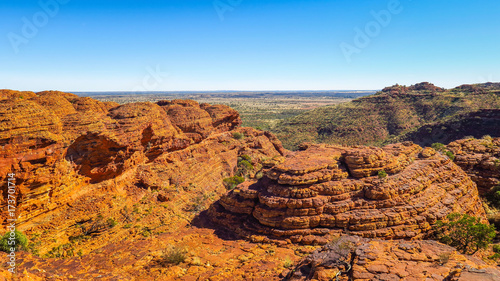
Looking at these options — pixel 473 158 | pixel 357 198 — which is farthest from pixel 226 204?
pixel 473 158

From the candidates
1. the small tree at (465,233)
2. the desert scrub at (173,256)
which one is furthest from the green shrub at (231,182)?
the small tree at (465,233)

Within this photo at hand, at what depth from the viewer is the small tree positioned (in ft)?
53.5

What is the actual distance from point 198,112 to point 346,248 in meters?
32.1

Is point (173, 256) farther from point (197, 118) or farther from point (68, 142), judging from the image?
point (197, 118)

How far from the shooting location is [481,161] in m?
29.6

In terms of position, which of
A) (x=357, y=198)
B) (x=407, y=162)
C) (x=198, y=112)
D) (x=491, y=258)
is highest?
(x=198, y=112)

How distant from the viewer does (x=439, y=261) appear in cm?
1107

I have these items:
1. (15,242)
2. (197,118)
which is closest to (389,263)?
(15,242)

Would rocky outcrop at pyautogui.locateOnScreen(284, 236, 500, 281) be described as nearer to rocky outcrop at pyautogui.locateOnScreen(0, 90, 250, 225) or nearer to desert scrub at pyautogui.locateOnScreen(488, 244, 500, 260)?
desert scrub at pyautogui.locateOnScreen(488, 244, 500, 260)

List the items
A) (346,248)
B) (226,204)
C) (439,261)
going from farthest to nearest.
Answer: (226,204) → (346,248) → (439,261)

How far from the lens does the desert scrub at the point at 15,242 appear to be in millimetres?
14359

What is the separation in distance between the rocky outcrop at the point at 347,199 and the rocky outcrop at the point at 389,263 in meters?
5.54

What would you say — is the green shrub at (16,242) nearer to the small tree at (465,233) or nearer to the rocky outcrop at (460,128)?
the small tree at (465,233)

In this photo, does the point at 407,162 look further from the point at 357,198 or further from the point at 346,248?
the point at 346,248
